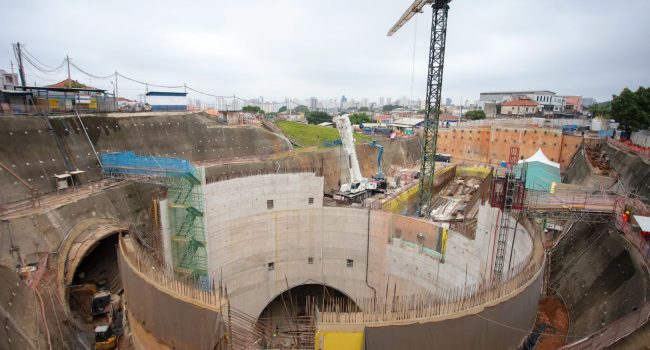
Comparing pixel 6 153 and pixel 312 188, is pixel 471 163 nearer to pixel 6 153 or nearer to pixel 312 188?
pixel 312 188

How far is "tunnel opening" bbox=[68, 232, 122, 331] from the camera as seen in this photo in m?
13.7

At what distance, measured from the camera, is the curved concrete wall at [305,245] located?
17.2 meters

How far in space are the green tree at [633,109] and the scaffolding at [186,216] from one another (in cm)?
3318

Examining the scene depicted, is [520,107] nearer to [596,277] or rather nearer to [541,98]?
[541,98]

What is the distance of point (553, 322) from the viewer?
1135cm

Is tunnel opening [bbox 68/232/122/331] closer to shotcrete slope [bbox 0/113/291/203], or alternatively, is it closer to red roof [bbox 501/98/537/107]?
shotcrete slope [bbox 0/113/291/203]

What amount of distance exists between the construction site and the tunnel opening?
6 centimetres

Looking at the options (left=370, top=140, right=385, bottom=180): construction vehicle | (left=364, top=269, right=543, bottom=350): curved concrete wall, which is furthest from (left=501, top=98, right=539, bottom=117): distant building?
(left=364, top=269, right=543, bottom=350): curved concrete wall

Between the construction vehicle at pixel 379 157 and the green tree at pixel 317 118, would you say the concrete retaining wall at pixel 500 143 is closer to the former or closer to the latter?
the construction vehicle at pixel 379 157

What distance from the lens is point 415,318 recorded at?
23.8 feet

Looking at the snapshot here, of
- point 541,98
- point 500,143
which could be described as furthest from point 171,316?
point 541,98

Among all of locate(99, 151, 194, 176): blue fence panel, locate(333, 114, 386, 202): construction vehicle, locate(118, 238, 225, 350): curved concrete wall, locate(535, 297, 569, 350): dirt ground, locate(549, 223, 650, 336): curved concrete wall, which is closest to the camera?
locate(118, 238, 225, 350): curved concrete wall

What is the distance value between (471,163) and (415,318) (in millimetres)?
36281

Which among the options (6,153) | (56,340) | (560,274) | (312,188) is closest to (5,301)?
(56,340)
